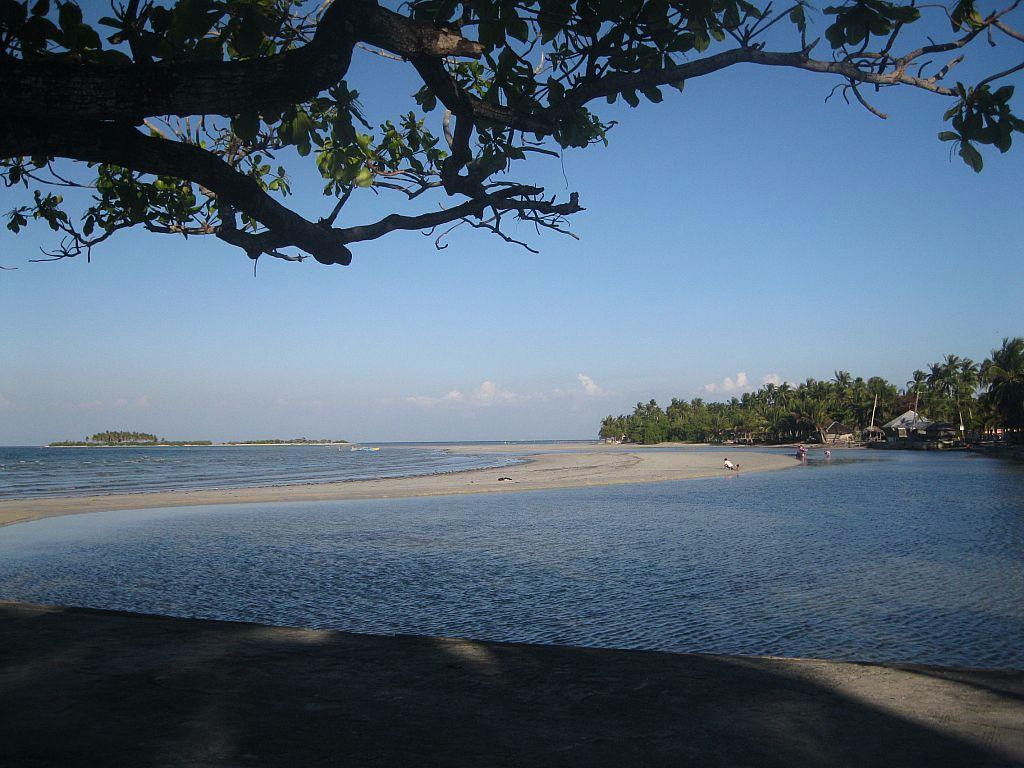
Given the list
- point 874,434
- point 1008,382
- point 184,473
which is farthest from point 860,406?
point 184,473

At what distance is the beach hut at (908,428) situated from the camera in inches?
3858

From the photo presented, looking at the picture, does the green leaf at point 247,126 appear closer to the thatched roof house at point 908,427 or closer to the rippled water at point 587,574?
the rippled water at point 587,574

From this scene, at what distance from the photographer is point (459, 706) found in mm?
3342

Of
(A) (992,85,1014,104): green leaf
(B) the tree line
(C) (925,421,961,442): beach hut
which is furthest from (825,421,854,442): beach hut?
(A) (992,85,1014,104): green leaf

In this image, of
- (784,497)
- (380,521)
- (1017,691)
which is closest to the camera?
(1017,691)

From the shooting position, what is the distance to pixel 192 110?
3582mm

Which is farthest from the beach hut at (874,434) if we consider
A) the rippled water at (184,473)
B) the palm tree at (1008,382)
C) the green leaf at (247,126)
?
the green leaf at (247,126)

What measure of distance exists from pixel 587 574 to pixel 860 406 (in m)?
124

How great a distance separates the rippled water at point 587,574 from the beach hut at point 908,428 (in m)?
90.6

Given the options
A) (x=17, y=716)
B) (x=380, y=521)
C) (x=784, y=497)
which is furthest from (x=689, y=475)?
(x=17, y=716)

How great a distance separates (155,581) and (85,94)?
7.75 meters

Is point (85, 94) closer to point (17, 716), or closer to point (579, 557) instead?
point (17, 716)

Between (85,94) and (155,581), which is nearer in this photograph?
(85,94)

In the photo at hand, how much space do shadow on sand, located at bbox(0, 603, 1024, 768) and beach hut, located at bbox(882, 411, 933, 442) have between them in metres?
108
